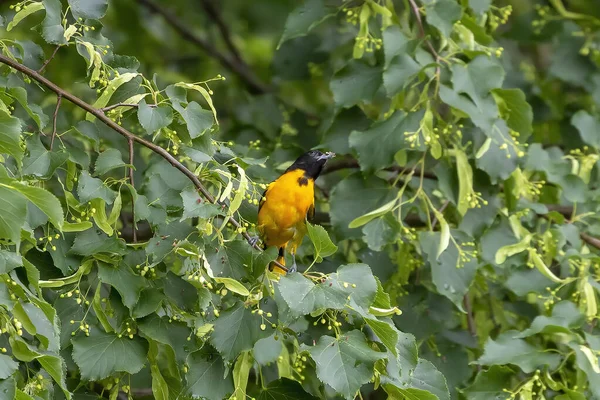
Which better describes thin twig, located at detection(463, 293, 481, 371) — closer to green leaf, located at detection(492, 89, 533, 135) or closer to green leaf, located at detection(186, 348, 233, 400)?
green leaf, located at detection(492, 89, 533, 135)

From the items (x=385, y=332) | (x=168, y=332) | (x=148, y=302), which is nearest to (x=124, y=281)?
(x=148, y=302)

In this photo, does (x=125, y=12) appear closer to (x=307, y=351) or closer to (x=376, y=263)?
(x=376, y=263)

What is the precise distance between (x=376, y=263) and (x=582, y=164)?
1162mm

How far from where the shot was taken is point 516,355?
11.3 ft

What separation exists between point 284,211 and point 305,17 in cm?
93

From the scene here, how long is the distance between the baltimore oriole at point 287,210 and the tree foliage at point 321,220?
0.09 meters

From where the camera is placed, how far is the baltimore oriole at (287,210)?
4086mm

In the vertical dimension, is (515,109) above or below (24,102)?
below

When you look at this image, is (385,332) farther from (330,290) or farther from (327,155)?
(327,155)

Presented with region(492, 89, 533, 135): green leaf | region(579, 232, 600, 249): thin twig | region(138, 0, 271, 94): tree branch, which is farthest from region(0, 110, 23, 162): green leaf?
region(138, 0, 271, 94): tree branch

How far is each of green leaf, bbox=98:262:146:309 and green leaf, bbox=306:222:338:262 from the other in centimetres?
53

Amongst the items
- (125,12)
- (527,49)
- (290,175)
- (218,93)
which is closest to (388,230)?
(290,175)

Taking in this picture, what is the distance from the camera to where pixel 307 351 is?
2635 mm

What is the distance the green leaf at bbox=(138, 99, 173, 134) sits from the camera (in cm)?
282
